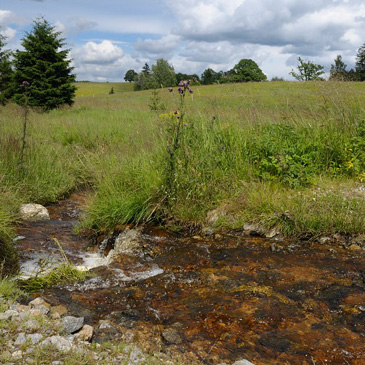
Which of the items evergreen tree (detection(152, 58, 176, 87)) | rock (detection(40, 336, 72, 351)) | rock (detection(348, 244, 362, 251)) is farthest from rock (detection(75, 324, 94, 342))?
evergreen tree (detection(152, 58, 176, 87))

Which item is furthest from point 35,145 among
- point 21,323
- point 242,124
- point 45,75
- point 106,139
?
point 45,75

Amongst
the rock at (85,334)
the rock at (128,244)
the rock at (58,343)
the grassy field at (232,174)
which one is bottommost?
the rock at (128,244)

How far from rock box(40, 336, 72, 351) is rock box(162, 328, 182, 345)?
0.78 metres

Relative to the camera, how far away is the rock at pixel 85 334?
2.82 metres

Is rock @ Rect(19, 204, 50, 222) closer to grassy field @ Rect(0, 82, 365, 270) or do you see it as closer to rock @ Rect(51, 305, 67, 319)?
grassy field @ Rect(0, 82, 365, 270)

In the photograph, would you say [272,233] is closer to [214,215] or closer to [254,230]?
[254,230]

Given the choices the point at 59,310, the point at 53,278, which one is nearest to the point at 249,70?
the point at 53,278

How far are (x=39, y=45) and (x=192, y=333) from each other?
76.6 feet

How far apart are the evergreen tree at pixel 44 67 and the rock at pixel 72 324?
2144 centimetres

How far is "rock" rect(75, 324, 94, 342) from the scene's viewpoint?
2.82 m

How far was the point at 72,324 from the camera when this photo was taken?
2914 mm

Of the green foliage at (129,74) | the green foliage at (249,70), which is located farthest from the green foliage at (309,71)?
the green foliage at (129,74)

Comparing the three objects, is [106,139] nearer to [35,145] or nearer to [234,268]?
[35,145]

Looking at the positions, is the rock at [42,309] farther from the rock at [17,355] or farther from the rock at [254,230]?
the rock at [254,230]
